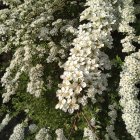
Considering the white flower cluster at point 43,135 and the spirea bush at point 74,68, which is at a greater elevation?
the spirea bush at point 74,68

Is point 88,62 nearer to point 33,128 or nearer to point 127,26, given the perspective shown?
point 127,26

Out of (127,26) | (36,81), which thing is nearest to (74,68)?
(36,81)

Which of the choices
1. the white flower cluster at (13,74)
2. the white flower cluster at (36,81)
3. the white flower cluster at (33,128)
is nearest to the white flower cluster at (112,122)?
the white flower cluster at (36,81)

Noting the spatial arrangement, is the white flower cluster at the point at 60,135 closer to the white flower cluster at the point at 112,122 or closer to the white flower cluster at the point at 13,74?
the white flower cluster at the point at 112,122

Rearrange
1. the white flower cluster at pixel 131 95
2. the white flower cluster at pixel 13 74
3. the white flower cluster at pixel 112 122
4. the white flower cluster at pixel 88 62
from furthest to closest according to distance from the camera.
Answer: the white flower cluster at pixel 13 74 → the white flower cluster at pixel 112 122 → the white flower cluster at pixel 131 95 → the white flower cluster at pixel 88 62

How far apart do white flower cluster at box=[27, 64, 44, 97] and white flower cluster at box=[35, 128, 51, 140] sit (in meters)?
0.52

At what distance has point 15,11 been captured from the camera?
5.57 m

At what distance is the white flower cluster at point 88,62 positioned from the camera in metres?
4.51

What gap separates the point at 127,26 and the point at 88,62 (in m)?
0.74

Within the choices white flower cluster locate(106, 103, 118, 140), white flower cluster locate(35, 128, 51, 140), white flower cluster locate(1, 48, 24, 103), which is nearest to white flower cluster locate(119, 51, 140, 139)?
white flower cluster locate(106, 103, 118, 140)

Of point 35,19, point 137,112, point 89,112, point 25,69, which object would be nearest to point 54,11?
point 35,19

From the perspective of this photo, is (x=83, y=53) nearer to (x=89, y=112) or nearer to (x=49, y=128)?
(x=89, y=112)

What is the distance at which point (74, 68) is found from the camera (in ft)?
15.0

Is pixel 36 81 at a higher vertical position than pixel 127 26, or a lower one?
lower
